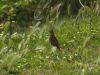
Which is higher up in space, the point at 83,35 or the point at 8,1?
the point at 8,1

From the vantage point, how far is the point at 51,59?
2.05m

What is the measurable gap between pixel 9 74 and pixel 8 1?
2195 mm

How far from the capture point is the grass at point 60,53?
169 centimetres

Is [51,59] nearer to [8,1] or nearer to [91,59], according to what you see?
[91,59]

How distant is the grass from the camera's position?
169cm

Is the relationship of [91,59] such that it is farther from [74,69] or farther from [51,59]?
[51,59]

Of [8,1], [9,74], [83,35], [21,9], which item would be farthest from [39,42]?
[8,1]

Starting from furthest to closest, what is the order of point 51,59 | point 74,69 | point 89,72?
point 51,59 < point 74,69 < point 89,72

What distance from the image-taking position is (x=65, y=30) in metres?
2.75

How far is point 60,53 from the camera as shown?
2.12m

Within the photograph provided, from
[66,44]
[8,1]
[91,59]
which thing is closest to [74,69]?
[91,59]

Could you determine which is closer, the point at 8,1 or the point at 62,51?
the point at 62,51

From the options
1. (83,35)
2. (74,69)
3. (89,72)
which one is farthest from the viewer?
(83,35)

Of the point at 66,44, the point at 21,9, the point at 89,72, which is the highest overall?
the point at 21,9
